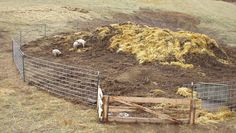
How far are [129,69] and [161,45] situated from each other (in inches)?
104

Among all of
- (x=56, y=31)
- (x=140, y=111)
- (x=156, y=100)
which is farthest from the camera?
(x=56, y=31)

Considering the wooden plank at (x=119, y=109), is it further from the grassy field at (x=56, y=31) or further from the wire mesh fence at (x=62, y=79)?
the wire mesh fence at (x=62, y=79)

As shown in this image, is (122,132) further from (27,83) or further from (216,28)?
(216,28)

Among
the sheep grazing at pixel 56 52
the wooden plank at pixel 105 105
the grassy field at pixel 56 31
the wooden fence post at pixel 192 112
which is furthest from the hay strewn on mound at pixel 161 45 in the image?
the wooden plank at pixel 105 105

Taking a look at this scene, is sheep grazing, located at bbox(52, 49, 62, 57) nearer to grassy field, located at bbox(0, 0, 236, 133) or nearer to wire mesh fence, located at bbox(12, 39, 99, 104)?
wire mesh fence, located at bbox(12, 39, 99, 104)

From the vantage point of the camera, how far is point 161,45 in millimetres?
23656

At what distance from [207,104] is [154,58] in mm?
5710

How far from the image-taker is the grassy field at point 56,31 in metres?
16.1

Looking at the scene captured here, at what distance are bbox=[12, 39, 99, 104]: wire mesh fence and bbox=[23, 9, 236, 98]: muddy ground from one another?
29.6 inches

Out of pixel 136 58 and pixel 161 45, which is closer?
pixel 136 58

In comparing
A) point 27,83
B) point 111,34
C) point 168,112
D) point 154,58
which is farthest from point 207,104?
point 111,34

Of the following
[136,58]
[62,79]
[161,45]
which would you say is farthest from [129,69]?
[62,79]

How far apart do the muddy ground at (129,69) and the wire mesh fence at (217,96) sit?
1.28 m

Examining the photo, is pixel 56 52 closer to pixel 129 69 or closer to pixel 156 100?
pixel 129 69
